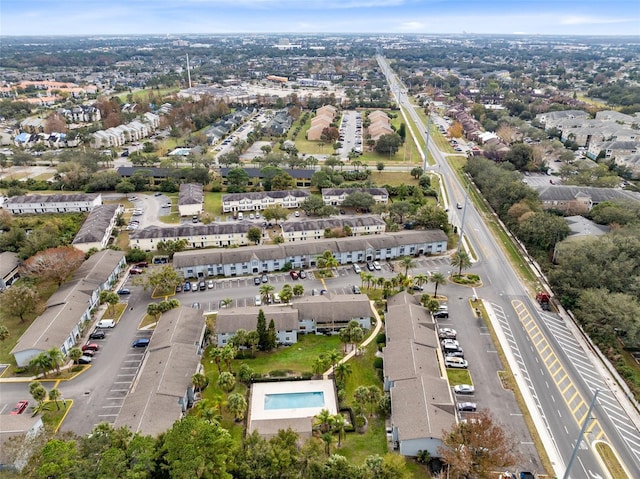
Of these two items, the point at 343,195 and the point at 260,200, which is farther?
the point at 343,195

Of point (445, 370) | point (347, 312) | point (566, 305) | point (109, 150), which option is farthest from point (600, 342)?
point (109, 150)

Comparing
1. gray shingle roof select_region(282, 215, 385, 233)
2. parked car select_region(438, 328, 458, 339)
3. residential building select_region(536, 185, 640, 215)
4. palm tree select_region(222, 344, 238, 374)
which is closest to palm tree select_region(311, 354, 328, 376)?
palm tree select_region(222, 344, 238, 374)

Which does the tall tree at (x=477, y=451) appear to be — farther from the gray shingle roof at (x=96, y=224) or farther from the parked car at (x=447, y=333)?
the gray shingle roof at (x=96, y=224)

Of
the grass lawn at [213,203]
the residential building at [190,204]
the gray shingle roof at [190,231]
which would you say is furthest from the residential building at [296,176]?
the gray shingle roof at [190,231]

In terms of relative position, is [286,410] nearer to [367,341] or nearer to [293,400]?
[293,400]

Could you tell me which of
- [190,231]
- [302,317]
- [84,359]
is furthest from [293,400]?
[190,231]

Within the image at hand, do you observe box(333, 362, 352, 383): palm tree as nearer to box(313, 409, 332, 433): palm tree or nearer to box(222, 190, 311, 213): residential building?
box(313, 409, 332, 433): palm tree
